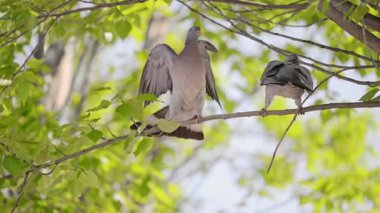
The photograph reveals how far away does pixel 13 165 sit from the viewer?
95.8 inches

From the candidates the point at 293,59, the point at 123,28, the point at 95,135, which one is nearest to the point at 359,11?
the point at 293,59

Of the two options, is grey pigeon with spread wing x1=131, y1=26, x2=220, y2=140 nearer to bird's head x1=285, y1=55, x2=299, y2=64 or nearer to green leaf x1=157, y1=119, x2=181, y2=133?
bird's head x1=285, y1=55, x2=299, y2=64

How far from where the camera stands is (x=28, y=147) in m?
3.48

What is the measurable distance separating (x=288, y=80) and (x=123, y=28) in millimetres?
1170

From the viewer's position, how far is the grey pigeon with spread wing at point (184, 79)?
3.09 metres

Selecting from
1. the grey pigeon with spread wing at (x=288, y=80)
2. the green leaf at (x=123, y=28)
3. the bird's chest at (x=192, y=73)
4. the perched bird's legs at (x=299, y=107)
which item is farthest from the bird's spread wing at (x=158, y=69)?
the perched bird's legs at (x=299, y=107)

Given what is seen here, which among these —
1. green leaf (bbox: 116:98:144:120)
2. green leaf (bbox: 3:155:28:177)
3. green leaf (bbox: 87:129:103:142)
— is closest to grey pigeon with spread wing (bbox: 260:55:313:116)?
green leaf (bbox: 116:98:144:120)

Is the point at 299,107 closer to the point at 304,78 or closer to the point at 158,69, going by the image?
the point at 304,78

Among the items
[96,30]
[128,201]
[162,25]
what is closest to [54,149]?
[96,30]

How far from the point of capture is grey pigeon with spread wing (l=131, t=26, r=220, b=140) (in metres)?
3.09

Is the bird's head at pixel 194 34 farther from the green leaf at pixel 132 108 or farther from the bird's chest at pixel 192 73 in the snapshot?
the green leaf at pixel 132 108

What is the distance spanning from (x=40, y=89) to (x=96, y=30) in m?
1.74

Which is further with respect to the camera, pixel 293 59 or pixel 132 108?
pixel 293 59

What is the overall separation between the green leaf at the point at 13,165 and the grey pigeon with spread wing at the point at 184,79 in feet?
2.59
